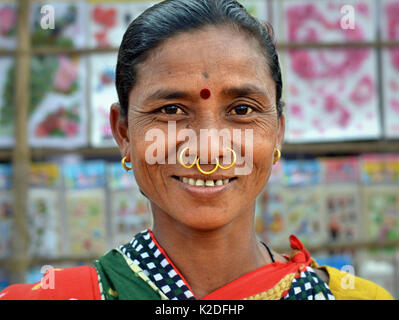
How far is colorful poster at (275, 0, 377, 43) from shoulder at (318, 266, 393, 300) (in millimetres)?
2892

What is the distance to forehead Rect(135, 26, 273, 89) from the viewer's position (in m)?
1.57

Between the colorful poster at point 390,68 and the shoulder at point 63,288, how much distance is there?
11.1 ft

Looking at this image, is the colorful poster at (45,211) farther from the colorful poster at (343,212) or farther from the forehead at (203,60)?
the forehead at (203,60)

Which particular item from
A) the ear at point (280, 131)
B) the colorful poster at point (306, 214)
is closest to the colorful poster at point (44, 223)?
the colorful poster at point (306, 214)

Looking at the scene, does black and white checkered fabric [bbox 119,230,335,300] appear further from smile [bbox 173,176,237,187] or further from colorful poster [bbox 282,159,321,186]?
colorful poster [bbox 282,159,321,186]

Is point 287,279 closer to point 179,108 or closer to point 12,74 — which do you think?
point 179,108

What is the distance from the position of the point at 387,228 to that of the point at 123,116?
3.30 metres

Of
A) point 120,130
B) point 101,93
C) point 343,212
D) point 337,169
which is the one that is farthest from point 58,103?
point 120,130

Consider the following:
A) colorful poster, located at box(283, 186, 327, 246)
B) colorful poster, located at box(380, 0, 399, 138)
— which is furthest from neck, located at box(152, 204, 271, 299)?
colorful poster, located at box(380, 0, 399, 138)

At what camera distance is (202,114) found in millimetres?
1571

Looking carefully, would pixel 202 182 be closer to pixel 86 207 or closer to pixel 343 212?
pixel 86 207

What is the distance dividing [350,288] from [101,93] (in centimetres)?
296

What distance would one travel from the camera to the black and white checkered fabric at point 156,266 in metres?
1.67
